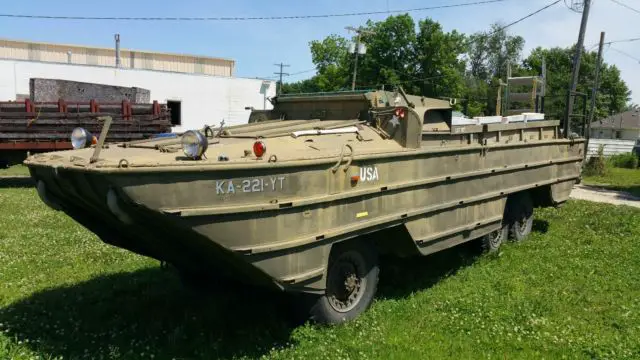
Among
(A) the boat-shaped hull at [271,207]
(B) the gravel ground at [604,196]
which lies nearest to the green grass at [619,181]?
(B) the gravel ground at [604,196]

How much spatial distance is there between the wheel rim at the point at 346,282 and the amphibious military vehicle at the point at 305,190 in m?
0.01

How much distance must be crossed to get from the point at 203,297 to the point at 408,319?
195 centimetres

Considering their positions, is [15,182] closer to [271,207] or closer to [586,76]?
[271,207]

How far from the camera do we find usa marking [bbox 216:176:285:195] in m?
3.90

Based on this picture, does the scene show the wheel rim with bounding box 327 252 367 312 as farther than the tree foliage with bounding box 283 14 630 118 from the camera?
No

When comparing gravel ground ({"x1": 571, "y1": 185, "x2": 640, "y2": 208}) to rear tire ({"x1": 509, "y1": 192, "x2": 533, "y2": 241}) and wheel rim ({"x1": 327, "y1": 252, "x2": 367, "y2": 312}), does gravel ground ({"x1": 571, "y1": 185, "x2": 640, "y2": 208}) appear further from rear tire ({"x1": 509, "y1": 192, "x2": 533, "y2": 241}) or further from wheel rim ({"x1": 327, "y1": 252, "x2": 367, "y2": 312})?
wheel rim ({"x1": 327, "y1": 252, "x2": 367, "y2": 312})

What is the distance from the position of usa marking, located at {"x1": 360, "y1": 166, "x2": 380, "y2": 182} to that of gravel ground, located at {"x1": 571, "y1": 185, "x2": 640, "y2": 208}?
10725mm


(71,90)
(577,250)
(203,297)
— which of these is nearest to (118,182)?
(203,297)

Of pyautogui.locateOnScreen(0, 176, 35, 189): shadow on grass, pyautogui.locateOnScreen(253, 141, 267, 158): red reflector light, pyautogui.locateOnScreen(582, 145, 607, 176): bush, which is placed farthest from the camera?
pyautogui.locateOnScreen(582, 145, 607, 176): bush

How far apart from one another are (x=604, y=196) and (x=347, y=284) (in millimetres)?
12688

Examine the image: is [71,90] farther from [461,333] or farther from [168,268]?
[461,333]

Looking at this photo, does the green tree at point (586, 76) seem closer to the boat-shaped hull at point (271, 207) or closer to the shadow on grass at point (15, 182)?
the shadow on grass at point (15, 182)

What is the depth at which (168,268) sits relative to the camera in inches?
260

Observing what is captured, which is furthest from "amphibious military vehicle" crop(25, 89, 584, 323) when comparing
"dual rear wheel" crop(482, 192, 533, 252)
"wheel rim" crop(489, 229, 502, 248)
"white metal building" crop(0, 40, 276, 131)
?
"white metal building" crop(0, 40, 276, 131)
